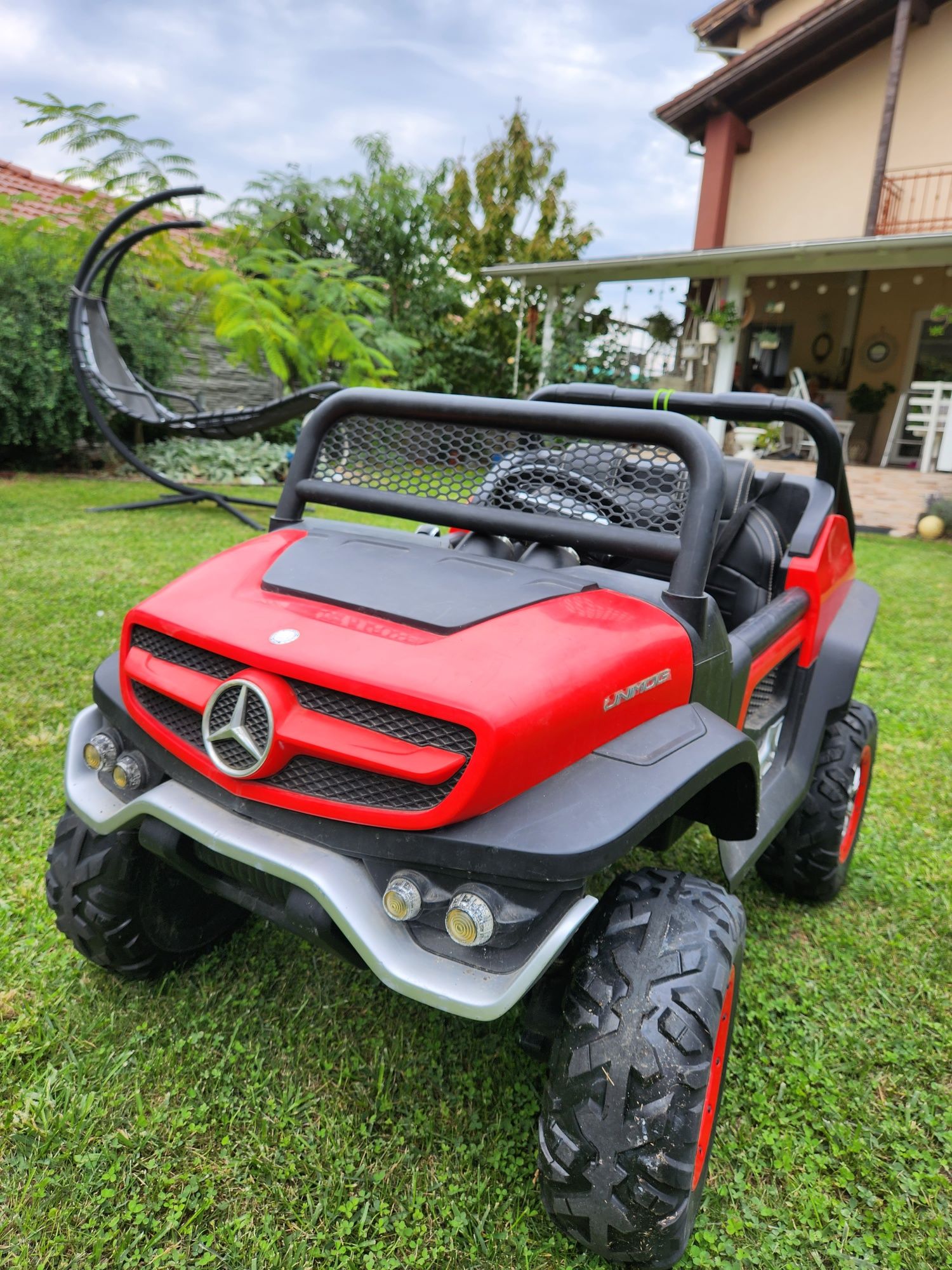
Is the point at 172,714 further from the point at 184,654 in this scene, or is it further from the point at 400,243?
the point at 400,243

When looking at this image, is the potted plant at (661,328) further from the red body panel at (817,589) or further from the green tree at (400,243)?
the red body panel at (817,589)

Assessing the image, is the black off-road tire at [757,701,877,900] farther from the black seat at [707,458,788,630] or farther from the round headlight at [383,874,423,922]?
the round headlight at [383,874,423,922]

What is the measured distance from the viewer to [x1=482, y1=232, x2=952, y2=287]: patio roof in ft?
31.8

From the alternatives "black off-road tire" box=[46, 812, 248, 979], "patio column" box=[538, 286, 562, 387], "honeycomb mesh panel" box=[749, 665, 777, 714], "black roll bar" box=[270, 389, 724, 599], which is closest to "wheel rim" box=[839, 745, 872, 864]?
"honeycomb mesh panel" box=[749, 665, 777, 714]

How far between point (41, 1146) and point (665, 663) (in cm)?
141

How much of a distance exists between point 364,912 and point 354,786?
0.59ft

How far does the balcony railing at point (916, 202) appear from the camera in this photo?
11500 millimetres

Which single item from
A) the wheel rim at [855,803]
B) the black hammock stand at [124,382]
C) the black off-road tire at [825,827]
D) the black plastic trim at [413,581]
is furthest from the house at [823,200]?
the black plastic trim at [413,581]

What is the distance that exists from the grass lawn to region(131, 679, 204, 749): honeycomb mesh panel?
29.6 inches

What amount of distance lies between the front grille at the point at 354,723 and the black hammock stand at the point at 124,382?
18.5 ft

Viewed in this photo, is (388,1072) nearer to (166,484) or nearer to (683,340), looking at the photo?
(166,484)

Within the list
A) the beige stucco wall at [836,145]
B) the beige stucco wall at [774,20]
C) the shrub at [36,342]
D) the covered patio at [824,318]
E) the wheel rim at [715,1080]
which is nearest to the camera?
the wheel rim at [715,1080]

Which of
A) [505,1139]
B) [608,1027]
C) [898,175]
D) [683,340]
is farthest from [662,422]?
[898,175]

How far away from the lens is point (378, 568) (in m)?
1.58
